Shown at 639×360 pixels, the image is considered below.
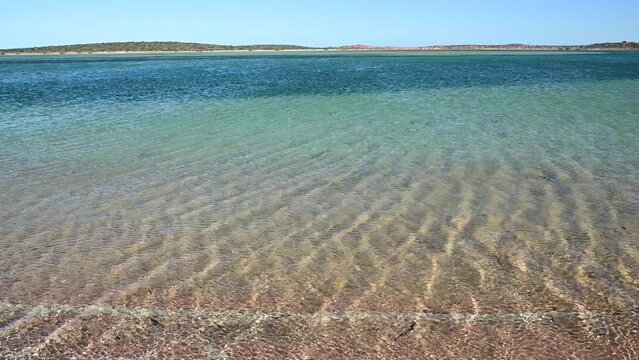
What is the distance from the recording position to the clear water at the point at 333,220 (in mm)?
4305

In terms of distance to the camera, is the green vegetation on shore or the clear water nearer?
the clear water

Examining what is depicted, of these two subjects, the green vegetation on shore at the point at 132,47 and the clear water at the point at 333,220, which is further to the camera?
the green vegetation on shore at the point at 132,47

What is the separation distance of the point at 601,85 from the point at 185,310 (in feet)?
83.7

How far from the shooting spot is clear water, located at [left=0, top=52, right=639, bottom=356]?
4.30 meters

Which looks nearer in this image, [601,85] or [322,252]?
[322,252]

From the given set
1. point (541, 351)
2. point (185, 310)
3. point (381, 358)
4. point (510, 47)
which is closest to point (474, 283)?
point (541, 351)

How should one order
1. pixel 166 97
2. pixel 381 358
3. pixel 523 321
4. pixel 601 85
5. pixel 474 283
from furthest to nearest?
pixel 601 85, pixel 166 97, pixel 474 283, pixel 523 321, pixel 381 358

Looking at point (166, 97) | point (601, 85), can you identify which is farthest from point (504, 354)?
point (601, 85)

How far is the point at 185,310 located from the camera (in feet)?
13.4

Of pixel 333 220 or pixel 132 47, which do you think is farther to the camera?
pixel 132 47

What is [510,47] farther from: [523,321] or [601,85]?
[523,321]

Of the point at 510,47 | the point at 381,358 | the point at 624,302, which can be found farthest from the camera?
the point at 510,47

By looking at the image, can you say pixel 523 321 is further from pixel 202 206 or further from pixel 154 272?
pixel 202 206

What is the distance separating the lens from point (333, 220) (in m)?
6.18
